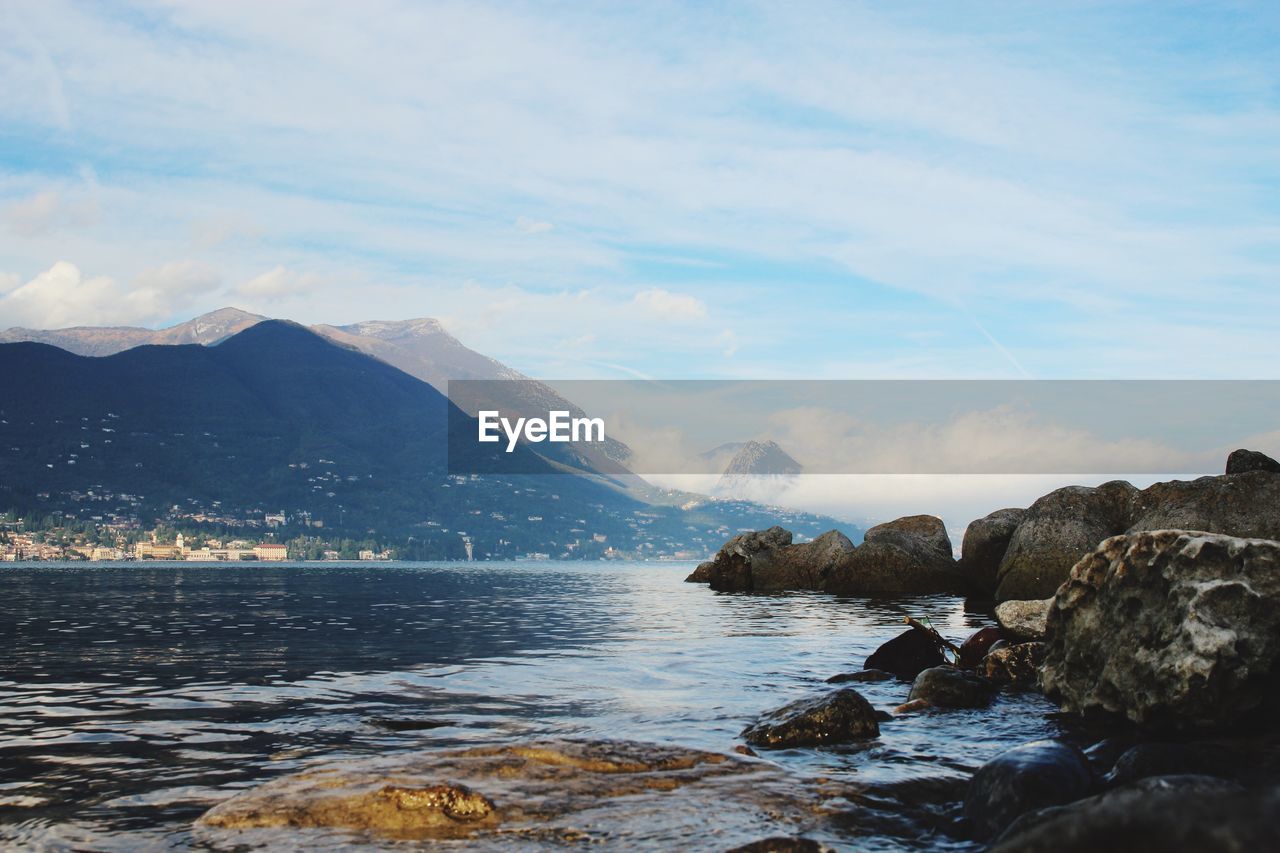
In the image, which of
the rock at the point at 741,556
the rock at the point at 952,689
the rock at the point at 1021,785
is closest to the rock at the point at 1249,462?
the rock at the point at 952,689

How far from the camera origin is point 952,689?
15734mm

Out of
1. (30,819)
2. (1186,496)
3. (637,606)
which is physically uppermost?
(1186,496)

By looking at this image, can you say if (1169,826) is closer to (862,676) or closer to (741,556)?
(862,676)

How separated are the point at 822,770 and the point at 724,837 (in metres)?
3.24

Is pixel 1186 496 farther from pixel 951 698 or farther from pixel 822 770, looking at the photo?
pixel 822 770

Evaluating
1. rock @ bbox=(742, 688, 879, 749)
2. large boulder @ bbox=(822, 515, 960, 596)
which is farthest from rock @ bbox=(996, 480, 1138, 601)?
rock @ bbox=(742, 688, 879, 749)

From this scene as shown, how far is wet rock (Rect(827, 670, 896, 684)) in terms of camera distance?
61.9 feet

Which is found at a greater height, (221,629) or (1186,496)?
(1186,496)

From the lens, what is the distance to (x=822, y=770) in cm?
1106

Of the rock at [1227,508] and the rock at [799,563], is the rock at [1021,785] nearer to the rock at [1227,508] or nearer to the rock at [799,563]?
A: the rock at [1227,508]

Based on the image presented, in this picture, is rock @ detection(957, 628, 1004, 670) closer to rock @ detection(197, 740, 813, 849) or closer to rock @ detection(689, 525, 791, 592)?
rock @ detection(197, 740, 813, 849)

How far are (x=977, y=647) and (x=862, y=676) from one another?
8.34ft

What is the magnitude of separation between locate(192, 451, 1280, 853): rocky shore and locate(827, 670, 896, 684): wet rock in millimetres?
175

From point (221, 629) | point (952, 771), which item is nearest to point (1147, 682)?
point (952, 771)
